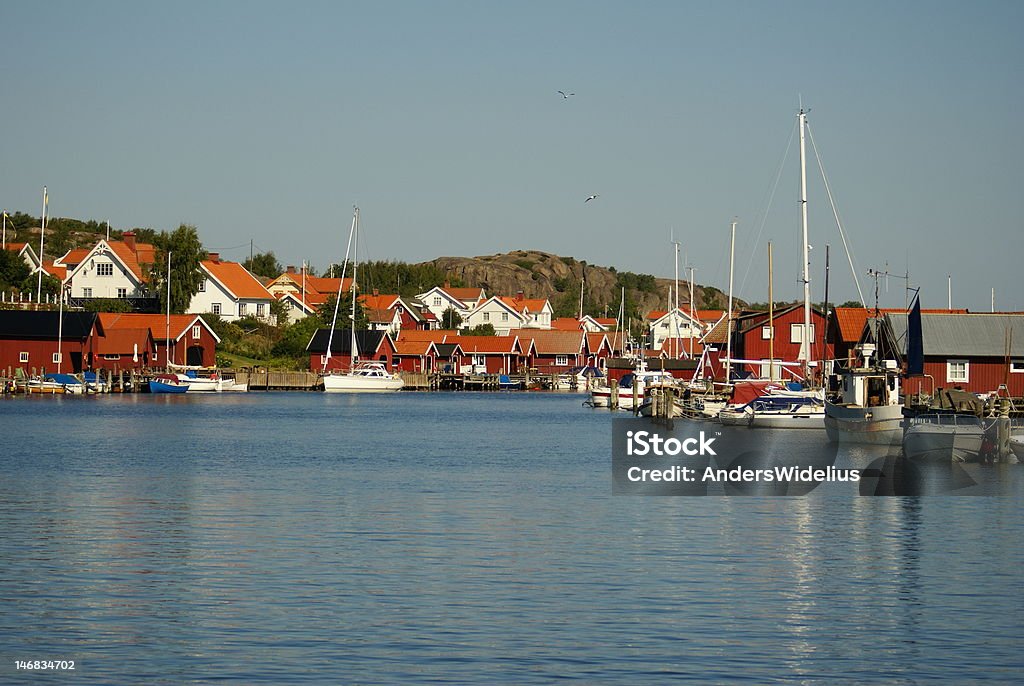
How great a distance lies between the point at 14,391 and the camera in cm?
10069

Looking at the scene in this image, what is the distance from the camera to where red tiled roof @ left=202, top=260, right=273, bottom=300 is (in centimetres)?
13938

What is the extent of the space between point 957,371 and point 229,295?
282 ft

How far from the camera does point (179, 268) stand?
12800 centimetres

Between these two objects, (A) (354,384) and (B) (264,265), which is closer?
(A) (354,384)

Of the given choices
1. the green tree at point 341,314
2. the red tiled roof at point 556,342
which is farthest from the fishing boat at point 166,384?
the red tiled roof at point 556,342

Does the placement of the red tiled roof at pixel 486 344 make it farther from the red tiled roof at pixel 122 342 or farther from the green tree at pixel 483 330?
the red tiled roof at pixel 122 342

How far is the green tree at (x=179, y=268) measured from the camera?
419 ft

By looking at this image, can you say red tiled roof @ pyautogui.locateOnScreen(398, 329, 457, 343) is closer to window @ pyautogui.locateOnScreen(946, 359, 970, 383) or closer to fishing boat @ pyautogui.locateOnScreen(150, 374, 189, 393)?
fishing boat @ pyautogui.locateOnScreen(150, 374, 189, 393)

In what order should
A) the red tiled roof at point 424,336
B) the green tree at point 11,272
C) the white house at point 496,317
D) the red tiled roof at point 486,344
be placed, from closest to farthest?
the green tree at point 11,272 → the red tiled roof at point 424,336 → the red tiled roof at point 486,344 → the white house at point 496,317

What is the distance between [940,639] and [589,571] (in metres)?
6.69

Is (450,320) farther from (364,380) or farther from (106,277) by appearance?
(364,380)

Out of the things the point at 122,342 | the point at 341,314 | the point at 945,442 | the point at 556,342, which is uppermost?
the point at 341,314

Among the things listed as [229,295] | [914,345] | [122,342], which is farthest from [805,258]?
[229,295]

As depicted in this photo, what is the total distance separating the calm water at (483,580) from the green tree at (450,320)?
457ft
